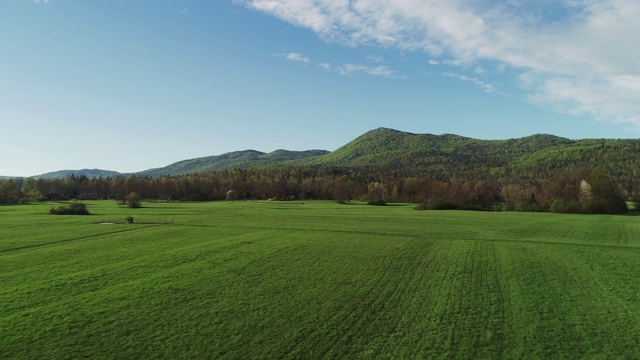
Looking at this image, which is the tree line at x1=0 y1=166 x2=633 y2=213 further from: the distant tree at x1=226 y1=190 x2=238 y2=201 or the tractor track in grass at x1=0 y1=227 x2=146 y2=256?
the tractor track in grass at x1=0 y1=227 x2=146 y2=256

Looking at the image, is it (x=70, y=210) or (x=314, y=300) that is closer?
(x=314, y=300)

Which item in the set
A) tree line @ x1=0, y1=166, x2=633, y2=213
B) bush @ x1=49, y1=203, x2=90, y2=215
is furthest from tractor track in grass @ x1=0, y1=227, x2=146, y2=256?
tree line @ x1=0, y1=166, x2=633, y2=213

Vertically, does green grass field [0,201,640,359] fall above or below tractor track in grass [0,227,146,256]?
below

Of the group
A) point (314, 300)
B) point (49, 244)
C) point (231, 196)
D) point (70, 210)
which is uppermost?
point (231, 196)

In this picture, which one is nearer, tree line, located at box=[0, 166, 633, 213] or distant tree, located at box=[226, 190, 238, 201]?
tree line, located at box=[0, 166, 633, 213]

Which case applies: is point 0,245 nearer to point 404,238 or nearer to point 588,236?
point 404,238

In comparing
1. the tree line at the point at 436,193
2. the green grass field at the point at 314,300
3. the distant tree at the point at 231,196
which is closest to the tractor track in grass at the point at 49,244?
the green grass field at the point at 314,300

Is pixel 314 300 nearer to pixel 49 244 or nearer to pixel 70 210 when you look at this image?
pixel 49 244

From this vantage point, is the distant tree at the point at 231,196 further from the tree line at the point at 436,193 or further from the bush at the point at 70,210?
the bush at the point at 70,210

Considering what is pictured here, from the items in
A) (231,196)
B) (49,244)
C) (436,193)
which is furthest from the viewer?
(231,196)

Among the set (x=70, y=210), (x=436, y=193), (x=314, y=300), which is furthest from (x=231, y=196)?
(x=314, y=300)
